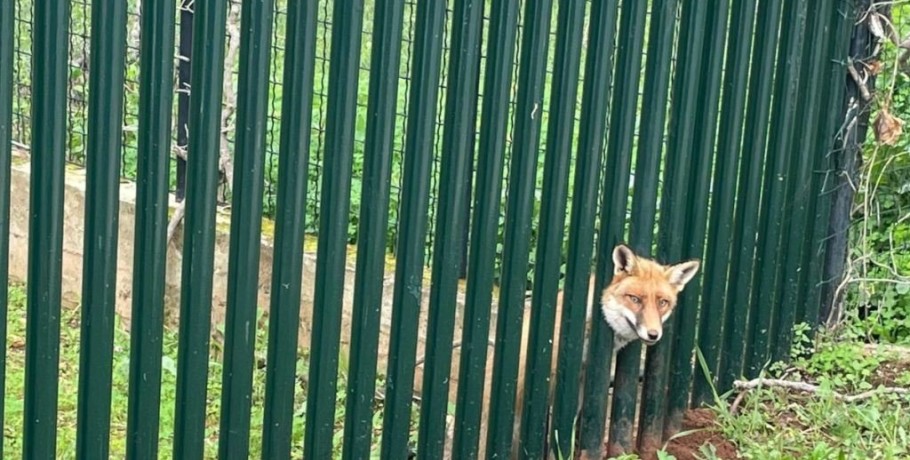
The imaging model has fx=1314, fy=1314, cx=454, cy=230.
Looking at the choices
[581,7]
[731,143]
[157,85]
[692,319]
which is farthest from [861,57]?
[157,85]

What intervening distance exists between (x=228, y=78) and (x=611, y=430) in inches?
111

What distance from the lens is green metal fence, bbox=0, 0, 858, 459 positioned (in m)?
3.24

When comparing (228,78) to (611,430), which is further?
(228,78)

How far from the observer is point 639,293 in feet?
14.3

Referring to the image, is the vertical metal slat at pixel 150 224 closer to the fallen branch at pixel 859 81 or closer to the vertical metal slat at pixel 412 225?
the vertical metal slat at pixel 412 225

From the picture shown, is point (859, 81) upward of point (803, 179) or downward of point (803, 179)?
upward

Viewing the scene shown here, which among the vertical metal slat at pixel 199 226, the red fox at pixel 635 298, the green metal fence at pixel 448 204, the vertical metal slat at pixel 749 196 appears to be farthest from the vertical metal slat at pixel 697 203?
the vertical metal slat at pixel 199 226

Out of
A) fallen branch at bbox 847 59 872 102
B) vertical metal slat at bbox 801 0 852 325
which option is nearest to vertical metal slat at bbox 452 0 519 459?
vertical metal slat at bbox 801 0 852 325

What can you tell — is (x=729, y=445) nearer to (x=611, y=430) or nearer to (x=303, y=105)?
(x=611, y=430)

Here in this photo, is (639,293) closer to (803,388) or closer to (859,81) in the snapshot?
(803,388)

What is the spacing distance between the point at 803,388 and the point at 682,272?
97 centimetres

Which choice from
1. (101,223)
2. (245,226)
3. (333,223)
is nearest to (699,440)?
(333,223)

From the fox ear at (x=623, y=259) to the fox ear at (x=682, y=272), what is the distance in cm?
20

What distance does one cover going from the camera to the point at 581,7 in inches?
157
